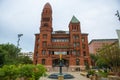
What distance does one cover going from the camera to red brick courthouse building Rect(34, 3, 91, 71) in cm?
6769

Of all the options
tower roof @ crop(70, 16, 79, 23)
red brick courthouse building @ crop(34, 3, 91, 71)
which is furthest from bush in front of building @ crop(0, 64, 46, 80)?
tower roof @ crop(70, 16, 79, 23)

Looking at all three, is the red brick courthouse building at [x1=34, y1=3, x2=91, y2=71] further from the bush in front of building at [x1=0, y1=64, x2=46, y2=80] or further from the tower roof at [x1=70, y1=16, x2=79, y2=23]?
the bush in front of building at [x1=0, y1=64, x2=46, y2=80]

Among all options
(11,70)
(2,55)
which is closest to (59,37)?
(2,55)

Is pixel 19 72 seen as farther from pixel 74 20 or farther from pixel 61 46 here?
pixel 74 20

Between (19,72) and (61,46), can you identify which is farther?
(61,46)

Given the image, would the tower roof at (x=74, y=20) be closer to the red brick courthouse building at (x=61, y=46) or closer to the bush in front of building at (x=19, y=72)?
the red brick courthouse building at (x=61, y=46)

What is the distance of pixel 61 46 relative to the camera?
69.8 m

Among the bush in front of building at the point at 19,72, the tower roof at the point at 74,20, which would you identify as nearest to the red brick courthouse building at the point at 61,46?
the tower roof at the point at 74,20

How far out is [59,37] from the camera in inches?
2857

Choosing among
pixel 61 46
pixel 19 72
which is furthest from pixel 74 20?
pixel 19 72

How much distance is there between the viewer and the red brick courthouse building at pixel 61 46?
67688 mm

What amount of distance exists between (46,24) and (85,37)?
18204 mm

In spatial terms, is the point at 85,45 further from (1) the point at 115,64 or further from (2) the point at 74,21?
(1) the point at 115,64

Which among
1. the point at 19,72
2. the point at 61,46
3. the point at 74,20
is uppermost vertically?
the point at 74,20
